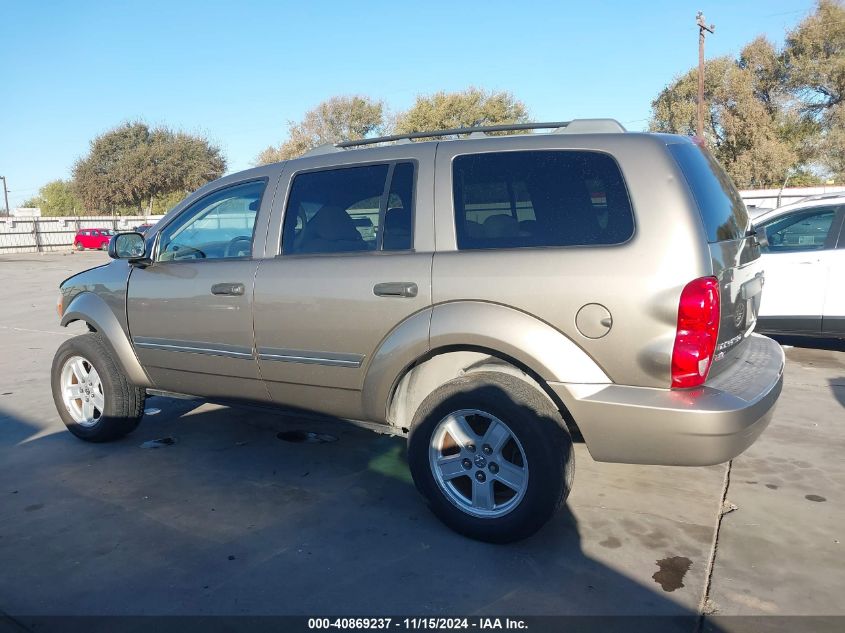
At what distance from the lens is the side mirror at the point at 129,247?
4.50m

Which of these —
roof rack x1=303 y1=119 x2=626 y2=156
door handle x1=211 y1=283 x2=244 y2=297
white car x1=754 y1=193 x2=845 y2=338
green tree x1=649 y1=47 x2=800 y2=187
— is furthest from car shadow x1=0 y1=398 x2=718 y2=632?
green tree x1=649 y1=47 x2=800 y2=187

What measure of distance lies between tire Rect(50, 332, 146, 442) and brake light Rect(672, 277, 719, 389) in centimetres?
366

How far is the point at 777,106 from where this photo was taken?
3269cm

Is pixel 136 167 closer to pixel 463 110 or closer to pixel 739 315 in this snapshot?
pixel 463 110

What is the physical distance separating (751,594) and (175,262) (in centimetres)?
368

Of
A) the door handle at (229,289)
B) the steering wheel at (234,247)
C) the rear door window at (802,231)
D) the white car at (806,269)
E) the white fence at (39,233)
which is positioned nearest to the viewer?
the door handle at (229,289)

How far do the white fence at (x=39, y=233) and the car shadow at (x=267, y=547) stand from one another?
3844 cm

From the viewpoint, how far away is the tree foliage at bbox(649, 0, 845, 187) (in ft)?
102

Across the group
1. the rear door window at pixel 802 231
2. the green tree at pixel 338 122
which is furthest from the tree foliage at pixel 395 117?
the rear door window at pixel 802 231

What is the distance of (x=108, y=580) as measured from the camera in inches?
121

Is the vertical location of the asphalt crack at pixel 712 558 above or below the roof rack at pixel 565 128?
below

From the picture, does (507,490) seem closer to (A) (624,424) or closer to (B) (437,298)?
(A) (624,424)

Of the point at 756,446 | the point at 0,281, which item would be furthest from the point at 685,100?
the point at 756,446

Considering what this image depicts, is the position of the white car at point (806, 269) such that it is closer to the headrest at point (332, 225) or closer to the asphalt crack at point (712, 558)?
the asphalt crack at point (712, 558)
